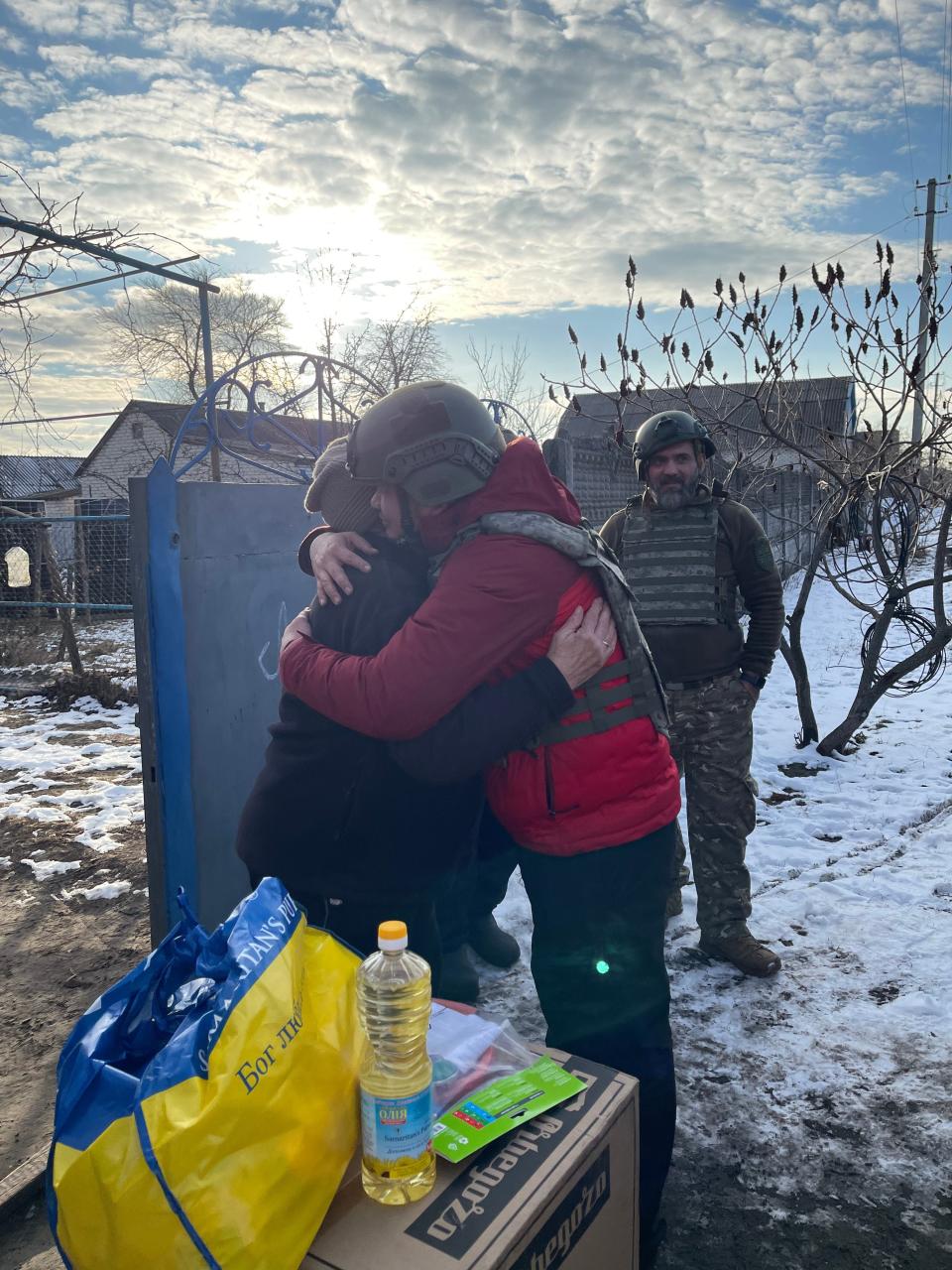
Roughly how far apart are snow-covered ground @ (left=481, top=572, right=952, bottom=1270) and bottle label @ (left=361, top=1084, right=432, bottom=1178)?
125 cm

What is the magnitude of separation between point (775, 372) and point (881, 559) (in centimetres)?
144

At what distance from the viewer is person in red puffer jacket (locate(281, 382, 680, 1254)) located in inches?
70.7

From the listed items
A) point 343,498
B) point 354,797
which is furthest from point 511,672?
point 343,498

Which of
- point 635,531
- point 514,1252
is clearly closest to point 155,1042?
point 514,1252

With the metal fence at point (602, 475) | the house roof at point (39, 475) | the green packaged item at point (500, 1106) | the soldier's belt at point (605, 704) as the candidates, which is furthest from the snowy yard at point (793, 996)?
the house roof at point (39, 475)

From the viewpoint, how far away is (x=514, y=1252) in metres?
1.23

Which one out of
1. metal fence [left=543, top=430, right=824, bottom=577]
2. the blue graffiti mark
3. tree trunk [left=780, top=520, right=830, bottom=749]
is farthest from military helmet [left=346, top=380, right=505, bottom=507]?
tree trunk [left=780, top=520, right=830, bottom=749]

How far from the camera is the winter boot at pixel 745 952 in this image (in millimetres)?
3322

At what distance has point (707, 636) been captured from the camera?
141 inches

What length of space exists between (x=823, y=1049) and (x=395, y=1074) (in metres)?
2.14

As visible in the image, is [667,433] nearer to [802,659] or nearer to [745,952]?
[745,952]

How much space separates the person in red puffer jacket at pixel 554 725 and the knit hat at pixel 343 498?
0.09m

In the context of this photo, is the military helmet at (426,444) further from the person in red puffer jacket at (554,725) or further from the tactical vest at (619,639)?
the tactical vest at (619,639)

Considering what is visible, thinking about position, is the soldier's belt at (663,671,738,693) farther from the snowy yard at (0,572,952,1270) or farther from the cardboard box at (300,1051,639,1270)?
the cardboard box at (300,1051,639,1270)
